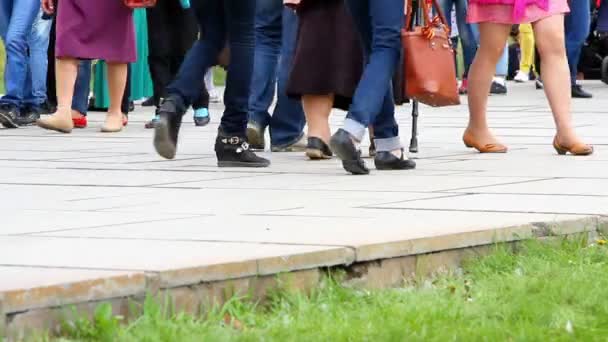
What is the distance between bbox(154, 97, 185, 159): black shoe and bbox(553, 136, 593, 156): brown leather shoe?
213 cm

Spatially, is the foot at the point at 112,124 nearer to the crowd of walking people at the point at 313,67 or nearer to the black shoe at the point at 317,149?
the crowd of walking people at the point at 313,67

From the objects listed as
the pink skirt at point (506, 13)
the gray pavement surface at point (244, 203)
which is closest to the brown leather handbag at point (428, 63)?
the gray pavement surface at point (244, 203)

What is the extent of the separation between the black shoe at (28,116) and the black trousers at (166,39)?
1071 mm

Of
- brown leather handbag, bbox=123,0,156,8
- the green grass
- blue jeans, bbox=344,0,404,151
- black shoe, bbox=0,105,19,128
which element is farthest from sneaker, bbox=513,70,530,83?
the green grass

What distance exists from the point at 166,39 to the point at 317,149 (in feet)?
12.2

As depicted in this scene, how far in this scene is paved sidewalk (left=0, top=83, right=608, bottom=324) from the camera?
4.47 metres

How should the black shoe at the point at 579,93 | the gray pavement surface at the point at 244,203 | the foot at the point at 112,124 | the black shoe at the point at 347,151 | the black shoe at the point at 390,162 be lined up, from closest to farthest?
the gray pavement surface at the point at 244,203
the black shoe at the point at 347,151
the black shoe at the point at 390,162
the foot at the point at 112,124
the black shoe at the point at 579,93


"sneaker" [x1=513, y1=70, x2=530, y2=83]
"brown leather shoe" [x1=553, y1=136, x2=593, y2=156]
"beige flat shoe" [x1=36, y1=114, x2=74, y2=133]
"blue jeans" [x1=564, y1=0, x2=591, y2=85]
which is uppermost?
"brown leather shoe" [x1=553, y1=136, x2=593, y2=156]

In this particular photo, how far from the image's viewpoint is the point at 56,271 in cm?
425

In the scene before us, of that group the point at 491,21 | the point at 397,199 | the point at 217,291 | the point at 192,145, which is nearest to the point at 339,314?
the point at 217,291

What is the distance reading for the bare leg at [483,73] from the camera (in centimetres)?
895

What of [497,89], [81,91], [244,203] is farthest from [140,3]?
[497,89]

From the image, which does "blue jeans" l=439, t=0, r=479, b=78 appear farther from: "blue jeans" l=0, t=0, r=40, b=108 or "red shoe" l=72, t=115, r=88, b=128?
"blue jeans" l=0, t=0, r=40, b=108

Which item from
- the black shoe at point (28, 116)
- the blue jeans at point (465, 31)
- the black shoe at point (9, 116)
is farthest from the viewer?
the blue jeans at point (465, 31)
